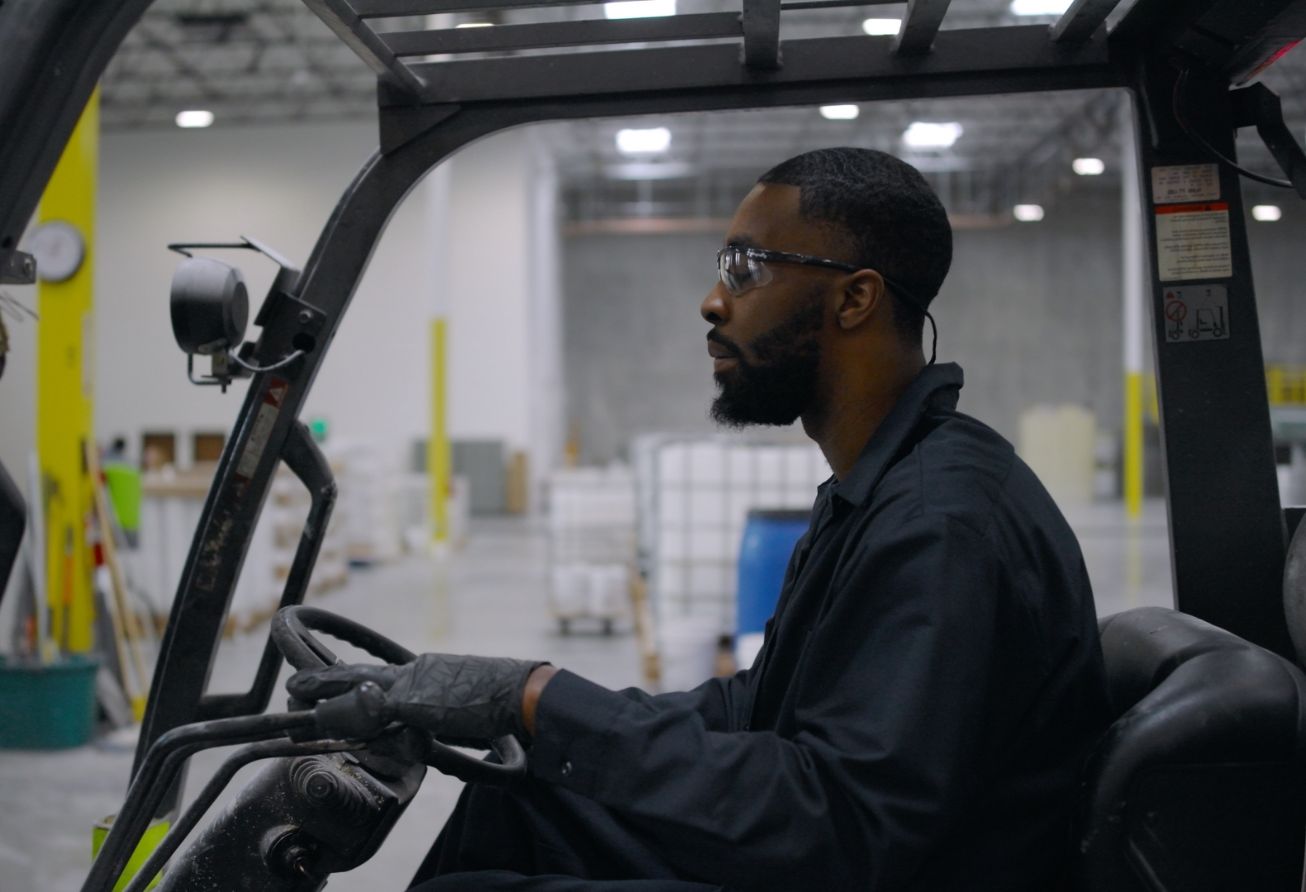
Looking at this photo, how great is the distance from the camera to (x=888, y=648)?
1491 mm

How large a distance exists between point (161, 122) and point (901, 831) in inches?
852

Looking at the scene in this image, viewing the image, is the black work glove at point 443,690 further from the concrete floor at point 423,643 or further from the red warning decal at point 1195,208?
the concrete floor at point 423,643

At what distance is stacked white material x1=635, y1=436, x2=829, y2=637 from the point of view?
21.3 ft

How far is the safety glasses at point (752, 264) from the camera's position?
1795mm

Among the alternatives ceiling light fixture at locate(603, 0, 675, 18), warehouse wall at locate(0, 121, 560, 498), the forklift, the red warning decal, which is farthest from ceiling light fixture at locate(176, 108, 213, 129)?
the red warning decal

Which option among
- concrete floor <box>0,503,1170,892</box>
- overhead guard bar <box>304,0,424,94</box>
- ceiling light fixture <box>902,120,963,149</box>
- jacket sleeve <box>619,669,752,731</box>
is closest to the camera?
overhead guard bar <box>304,0,424,94</box>

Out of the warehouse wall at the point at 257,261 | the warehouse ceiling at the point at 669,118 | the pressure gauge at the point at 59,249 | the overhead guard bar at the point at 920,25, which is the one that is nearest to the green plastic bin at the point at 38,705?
the pressure gauge at the point at 59,249

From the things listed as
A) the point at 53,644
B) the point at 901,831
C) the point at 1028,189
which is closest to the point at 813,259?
the point at 901,831

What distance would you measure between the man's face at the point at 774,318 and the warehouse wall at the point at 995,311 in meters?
21.7

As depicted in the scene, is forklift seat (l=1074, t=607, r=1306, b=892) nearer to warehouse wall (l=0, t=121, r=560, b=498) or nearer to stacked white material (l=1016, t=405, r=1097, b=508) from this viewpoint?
warehouse wall (l=0, t=121, r=560, b=498)

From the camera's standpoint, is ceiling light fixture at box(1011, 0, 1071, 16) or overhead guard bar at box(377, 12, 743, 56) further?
ceiling light fixture at box(1011, 0, 1071, 16)

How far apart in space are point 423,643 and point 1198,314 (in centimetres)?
721

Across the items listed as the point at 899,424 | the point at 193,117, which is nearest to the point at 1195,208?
the point at 899,424

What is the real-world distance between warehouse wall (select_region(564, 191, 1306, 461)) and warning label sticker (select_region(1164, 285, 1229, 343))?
70.0 ft
